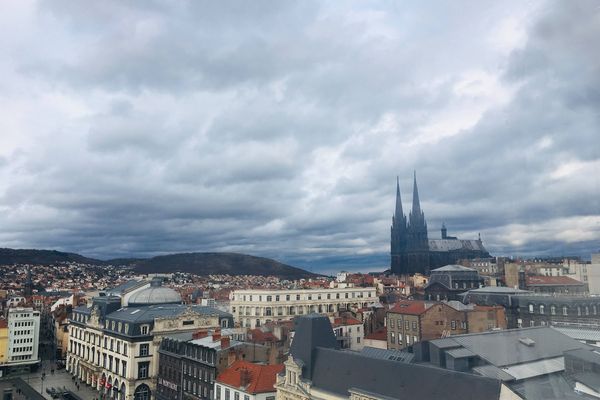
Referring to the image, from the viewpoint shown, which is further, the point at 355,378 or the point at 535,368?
the point at 355,378

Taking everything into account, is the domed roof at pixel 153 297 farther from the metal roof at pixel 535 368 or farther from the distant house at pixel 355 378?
the metal roof at pixel 535 368

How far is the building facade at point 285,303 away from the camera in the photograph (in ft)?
236

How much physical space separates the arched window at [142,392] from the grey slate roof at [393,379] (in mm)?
26794

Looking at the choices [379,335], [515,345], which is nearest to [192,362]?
[379,335]

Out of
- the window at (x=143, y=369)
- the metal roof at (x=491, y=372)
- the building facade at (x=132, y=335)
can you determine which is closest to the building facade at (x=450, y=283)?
the building facade at (x=132, y=335)

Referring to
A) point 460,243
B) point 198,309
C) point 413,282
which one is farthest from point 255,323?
point 460,243

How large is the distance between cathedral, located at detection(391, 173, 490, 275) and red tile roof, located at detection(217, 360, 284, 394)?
108659mm

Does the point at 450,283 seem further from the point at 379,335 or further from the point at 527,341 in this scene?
the point at 527,341

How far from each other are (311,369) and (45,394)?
40.2 meters

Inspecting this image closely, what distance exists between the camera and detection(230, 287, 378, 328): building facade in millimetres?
72000

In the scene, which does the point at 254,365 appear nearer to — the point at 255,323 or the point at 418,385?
the point at 418,385

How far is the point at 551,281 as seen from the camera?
7006 centimetres

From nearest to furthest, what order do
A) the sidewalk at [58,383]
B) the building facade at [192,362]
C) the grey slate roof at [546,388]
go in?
the grey slate roof at [546,388]
the building facade at [192,362]
the sidewalk at [58,383]

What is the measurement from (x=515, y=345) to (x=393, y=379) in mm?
11089
